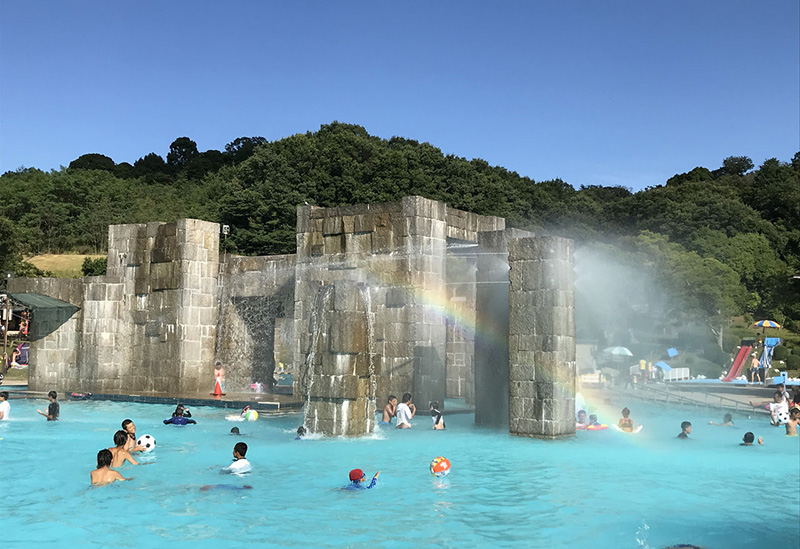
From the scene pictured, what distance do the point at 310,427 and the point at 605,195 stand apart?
2924 inches

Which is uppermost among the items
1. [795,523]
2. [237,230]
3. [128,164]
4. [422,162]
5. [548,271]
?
[128,164]

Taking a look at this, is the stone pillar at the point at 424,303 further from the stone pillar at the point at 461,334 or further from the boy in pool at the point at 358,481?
the boy in pool at the point at 358,481

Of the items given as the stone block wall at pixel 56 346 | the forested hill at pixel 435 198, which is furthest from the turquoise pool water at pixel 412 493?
the forested hill at pixel 435 198

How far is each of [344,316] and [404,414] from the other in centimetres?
392

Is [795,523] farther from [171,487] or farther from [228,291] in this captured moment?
[228,291]

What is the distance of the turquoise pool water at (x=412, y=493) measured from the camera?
9859mm

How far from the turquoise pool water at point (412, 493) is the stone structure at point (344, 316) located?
5.08 feet

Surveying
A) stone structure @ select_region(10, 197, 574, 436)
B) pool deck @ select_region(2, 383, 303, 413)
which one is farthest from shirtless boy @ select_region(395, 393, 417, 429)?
pool deck @ select_region(2, 383, 303, 413)

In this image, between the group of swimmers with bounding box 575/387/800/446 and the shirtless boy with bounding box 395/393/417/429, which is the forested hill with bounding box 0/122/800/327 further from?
the group of swimmers with bounding box 575/387/800/446

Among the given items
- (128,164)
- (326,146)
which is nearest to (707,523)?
(326,146)

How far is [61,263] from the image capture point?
6912 cm

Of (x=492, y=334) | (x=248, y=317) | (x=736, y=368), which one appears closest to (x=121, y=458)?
(x=492, y=334)

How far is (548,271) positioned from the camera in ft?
55.9

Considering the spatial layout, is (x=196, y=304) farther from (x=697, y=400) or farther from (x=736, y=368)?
(x=736, y=368)
